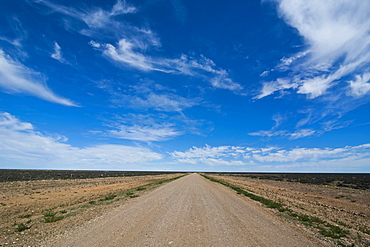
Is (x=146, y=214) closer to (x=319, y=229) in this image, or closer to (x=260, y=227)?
(x=260, y=227)

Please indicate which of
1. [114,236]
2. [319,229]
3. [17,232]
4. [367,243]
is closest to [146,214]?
[114,236]

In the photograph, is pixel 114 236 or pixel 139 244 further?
pixel 114 236

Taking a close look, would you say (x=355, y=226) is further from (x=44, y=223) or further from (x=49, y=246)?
(x=44, y=223)

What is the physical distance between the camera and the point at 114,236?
758 centimetres

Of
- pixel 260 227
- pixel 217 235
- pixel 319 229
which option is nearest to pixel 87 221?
pixel 217 235

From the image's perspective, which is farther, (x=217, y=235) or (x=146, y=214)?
(x=146, y=214)

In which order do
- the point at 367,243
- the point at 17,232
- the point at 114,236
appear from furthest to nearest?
1. the point at 17,232
2. the point at 367,243
3. the point at 114,236

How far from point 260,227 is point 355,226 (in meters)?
6.47

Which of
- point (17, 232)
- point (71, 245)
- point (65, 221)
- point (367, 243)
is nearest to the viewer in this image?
point (71, 245)

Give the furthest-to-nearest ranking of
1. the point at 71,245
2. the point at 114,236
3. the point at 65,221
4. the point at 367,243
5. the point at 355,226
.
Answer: the point at 355,226 → the point at 65,221 → the point at 367,243 → the point at 114,236 → the point at 71,245

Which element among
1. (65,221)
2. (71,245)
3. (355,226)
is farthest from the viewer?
(355,226)

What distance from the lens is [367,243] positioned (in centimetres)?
814

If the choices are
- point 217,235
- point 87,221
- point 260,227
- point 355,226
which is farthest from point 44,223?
point 355,226

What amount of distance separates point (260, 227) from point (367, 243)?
4159 millimetres
